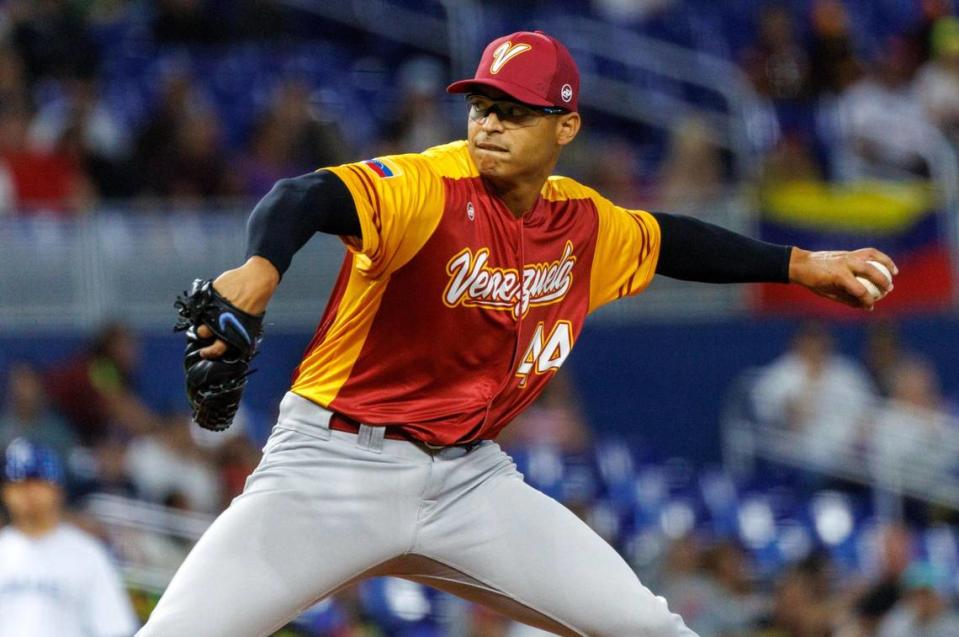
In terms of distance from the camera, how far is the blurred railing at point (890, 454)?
33.4 feet

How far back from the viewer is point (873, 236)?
11.1 m

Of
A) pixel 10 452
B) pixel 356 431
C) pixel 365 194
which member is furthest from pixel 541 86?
pixel 10 452

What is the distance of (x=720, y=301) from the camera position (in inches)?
435

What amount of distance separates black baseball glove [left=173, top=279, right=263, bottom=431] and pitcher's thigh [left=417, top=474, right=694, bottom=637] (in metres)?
0.73

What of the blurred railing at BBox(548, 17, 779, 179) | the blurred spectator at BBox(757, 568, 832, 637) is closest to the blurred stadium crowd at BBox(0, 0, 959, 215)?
the blurred railing at BBox(548, 17, 779, 179)

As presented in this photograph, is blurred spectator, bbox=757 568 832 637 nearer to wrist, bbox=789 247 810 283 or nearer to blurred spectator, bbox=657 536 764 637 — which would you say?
blurred spectator, bbox=657 536 764 637

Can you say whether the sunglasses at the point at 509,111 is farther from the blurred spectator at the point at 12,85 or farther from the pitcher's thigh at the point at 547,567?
the blurred spectator at the point at 12,85

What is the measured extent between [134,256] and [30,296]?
2.06 ft

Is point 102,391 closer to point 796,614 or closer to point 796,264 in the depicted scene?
point 796,614

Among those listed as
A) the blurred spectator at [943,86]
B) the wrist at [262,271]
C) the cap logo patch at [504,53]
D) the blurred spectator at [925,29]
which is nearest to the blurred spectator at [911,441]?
the blurred spectator at [943,86]

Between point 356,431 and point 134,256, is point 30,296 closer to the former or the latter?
point 134,256

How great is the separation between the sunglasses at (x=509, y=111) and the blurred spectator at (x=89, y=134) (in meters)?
6.46

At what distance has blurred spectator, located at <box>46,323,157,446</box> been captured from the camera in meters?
9.20

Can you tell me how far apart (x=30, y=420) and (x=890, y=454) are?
4839mm
